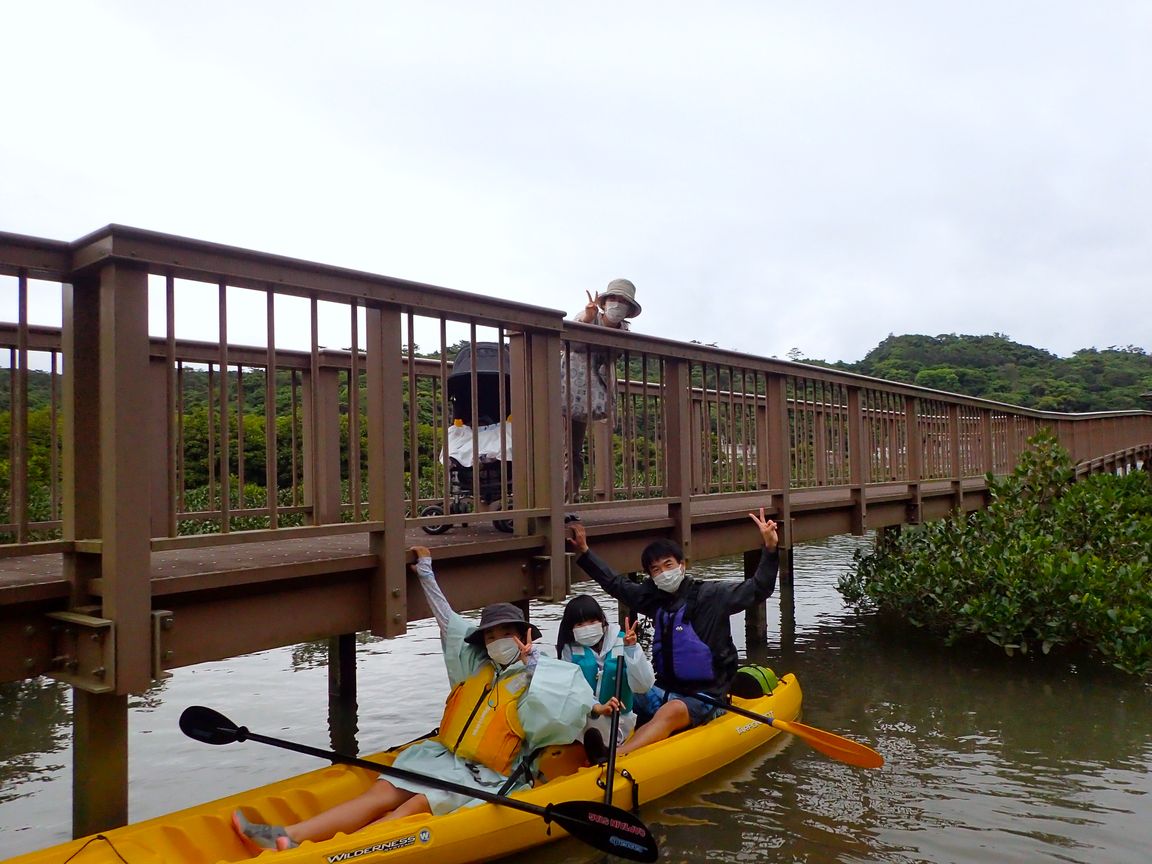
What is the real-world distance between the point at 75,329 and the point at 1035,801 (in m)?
5.57

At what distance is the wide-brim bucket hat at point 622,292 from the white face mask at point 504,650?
3.01 meters

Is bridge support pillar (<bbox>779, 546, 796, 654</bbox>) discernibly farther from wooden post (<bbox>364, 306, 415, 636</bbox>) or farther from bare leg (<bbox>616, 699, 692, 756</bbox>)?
wooden post (<bbox>364, 306, 415, 636</bbox>)

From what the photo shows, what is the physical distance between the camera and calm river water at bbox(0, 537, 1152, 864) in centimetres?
502

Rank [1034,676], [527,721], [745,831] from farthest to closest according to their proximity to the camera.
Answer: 1. [1034,676]
2. [745,831]
3. [527,721]

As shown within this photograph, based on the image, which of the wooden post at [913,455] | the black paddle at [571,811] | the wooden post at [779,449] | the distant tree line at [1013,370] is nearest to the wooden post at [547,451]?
the black paddle at [571,811]

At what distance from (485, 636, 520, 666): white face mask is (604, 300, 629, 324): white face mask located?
2.92 meters

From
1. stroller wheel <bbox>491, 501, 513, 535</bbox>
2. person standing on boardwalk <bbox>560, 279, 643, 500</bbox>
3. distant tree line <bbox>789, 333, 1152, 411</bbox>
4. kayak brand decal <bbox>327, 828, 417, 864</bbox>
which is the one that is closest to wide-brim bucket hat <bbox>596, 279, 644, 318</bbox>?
person standing on boardwalk <bbox>560, 279, 643, 500</bbox>

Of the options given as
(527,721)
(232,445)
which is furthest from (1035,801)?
(232,445)

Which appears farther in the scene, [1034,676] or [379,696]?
[1034,676]

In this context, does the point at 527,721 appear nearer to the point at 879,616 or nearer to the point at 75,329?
the point at 75,329

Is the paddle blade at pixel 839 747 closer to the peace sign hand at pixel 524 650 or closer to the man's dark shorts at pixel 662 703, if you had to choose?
the man's dark shorts at pixel 662 703

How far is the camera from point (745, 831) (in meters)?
5.12

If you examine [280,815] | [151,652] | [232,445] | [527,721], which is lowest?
[280,815]

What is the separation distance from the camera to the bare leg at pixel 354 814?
401 cm
